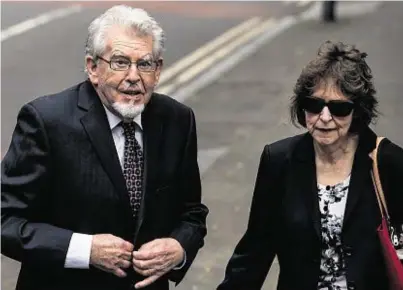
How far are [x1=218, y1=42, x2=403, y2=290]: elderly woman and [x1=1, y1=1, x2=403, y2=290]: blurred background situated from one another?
2890 millimetres

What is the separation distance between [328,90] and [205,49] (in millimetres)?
10868

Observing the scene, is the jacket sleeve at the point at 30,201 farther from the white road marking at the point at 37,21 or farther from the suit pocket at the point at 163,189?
the white road marking at the point at 37,21

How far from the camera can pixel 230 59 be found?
45.0 feet

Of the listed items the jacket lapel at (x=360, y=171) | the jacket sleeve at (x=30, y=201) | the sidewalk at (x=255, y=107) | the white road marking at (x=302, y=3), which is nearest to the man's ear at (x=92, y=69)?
the jacket sleeve at (x=30, y=201)

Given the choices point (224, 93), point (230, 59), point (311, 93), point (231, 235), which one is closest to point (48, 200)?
point (311, 93)

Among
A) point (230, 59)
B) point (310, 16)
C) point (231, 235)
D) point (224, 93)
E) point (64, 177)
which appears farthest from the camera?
point (310, 16)

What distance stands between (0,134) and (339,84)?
7.06 m

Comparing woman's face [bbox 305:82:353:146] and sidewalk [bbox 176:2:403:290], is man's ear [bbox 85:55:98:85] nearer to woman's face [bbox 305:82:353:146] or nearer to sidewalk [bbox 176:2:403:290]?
woman's face [bbox 305:82:353:146]

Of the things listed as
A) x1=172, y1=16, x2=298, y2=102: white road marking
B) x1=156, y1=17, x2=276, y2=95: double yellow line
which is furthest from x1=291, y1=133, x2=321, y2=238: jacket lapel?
x1=156, y1=17, x2=276, y2=95: double yellow line

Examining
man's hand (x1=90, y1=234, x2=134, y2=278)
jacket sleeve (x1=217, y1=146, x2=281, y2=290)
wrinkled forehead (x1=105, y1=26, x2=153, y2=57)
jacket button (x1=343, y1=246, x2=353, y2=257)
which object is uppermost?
wrinkled forehead (x1=105, y1=26, x2=153, y2=57)

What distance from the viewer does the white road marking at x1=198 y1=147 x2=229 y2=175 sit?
907cm

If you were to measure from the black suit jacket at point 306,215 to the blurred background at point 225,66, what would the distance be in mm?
2776

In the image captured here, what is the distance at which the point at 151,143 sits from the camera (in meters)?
3.52

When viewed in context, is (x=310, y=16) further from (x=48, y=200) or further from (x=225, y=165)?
(x=48, y=200)
